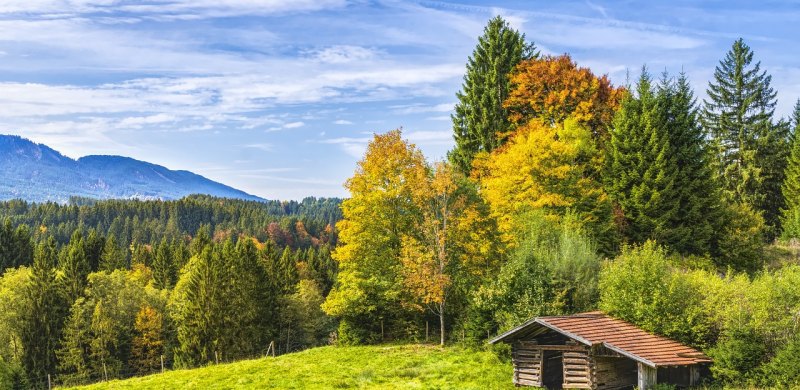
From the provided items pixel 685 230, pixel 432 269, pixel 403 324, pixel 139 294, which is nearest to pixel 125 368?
pixel 139 294

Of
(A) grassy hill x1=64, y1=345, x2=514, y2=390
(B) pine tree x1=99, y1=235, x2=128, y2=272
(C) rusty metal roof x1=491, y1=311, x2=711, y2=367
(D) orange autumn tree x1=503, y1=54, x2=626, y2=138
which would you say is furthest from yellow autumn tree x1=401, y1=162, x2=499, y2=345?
(B) pine tree x1=99, y1=235, x2=128, y2=272

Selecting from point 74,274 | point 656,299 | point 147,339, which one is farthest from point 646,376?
point 74,274

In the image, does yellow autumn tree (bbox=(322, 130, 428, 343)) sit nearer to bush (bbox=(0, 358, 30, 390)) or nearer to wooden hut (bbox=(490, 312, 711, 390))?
wooden hut (bbox=(490, 312, 711, 390))

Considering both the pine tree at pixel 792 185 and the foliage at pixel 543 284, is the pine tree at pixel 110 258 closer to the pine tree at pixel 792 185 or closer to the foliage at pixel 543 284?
the foliage at pixel 543 284

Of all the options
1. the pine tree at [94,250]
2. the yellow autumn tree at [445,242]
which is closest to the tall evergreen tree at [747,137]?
the yellow autumn tree at [445,242]

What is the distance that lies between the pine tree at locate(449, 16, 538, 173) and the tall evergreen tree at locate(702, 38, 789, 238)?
26358 millimetres

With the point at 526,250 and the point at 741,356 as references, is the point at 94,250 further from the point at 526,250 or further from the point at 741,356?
the point at 741,356

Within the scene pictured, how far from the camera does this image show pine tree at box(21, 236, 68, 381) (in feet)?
226

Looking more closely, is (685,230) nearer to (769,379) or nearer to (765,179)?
(769,379)

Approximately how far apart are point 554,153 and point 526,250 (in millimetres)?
11200

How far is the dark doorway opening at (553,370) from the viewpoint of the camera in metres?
31.4

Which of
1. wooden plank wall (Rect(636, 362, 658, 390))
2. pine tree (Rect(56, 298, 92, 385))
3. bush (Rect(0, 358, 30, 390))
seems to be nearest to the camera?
wooden plank wall (Rect(636, 362, 658, 390))

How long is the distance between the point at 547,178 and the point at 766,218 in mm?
40090

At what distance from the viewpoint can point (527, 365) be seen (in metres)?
30.3
